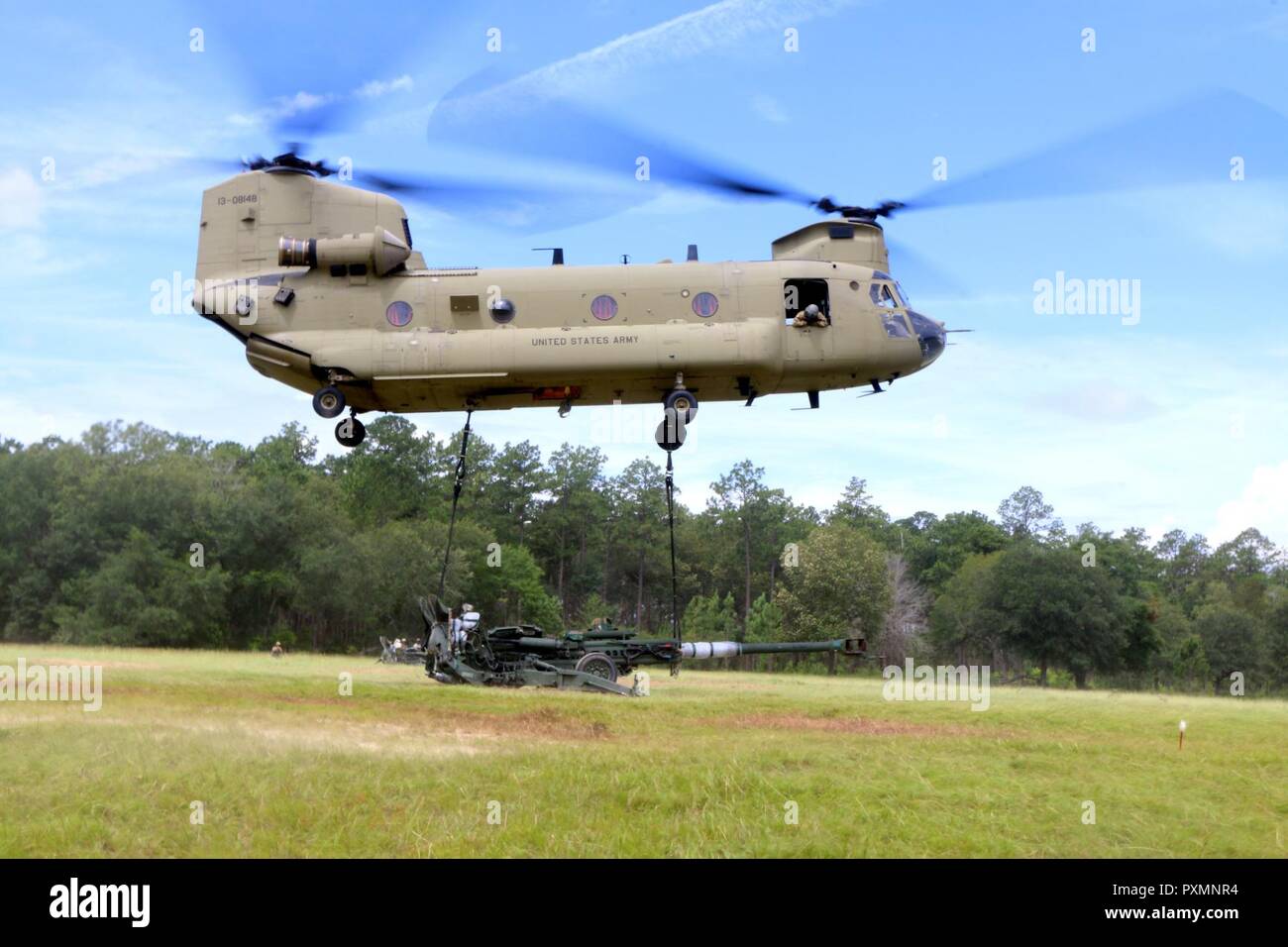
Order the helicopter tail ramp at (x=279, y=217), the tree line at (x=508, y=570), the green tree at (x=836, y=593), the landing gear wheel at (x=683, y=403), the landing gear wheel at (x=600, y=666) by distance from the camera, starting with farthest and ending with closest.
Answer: the green tree at (x=836, y=593)
the tree line at (x=508, y=570)
the landing gear wheel at (x=600, y=666)
the helicopter tail ramp at (x=279, y=217)
the landing gear wheel at (x=683, y=403)

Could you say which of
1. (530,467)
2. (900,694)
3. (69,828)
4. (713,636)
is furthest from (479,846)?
(530,467)

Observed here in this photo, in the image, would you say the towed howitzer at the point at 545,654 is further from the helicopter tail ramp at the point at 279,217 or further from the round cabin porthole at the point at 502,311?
the helicopter tail ramp at the point at 279,217

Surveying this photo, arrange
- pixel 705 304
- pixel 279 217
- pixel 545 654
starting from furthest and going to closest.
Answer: pixel 545 654
pixel 279 217
pixel 705 304

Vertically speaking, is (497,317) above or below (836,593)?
above

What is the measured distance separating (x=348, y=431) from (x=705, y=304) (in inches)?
255

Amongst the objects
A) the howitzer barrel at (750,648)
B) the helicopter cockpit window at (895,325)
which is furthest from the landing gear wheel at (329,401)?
the howitzer barrel at (750,648)

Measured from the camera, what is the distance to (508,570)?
4359 centimetres

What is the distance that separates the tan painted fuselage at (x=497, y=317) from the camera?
1788cm

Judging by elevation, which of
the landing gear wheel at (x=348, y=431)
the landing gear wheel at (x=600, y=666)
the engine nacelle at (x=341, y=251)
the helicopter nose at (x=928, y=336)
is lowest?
the landing gear wheel at (x=600, y=666)

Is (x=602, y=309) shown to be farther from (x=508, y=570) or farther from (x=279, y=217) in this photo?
(x=508, y=570)

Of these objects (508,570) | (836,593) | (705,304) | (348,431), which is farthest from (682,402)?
(836,593)

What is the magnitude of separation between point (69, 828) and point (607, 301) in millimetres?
11359

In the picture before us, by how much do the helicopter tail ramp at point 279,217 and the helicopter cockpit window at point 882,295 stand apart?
8.15m

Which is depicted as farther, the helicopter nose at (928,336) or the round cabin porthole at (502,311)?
the helicopter nose at (928,336)
